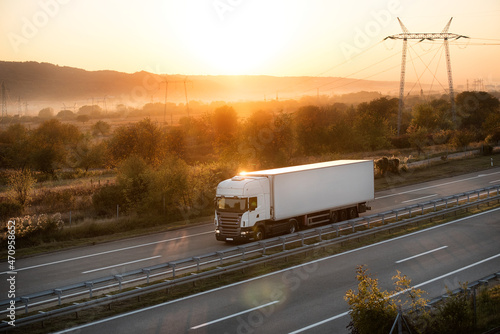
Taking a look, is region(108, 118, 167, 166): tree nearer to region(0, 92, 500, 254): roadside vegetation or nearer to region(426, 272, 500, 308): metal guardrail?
region(0, 92, 500, 254): roadside vegetation

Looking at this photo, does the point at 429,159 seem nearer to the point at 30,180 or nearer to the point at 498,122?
the point at 498,122

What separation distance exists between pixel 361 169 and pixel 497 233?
8772 millimetres

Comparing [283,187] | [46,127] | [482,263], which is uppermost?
[46,127]

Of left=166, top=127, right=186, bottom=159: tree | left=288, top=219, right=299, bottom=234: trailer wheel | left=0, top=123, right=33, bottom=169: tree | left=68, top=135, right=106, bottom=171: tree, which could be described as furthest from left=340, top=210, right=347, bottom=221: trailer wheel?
left=68, top=135, right=106, bottom=171: tree

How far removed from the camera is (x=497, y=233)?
27250 millimetres

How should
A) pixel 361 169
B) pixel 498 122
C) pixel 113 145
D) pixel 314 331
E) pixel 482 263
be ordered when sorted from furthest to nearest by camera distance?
pixel 498 122, pixel 113 145, pixel 361 169, pixel 482 263, pixel 314 331

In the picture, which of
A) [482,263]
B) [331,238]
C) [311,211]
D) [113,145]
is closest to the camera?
[482,263]

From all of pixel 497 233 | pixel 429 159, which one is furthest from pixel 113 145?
pixel 497 233

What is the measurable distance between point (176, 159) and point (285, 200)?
1403 cm

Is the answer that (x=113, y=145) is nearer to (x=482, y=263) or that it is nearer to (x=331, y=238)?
(x=331, y=238)

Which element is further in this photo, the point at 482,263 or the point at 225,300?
the point at 482,263

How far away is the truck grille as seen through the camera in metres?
26.7

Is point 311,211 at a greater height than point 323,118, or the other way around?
point 323,118

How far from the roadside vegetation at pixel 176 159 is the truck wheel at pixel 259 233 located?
7.95m
